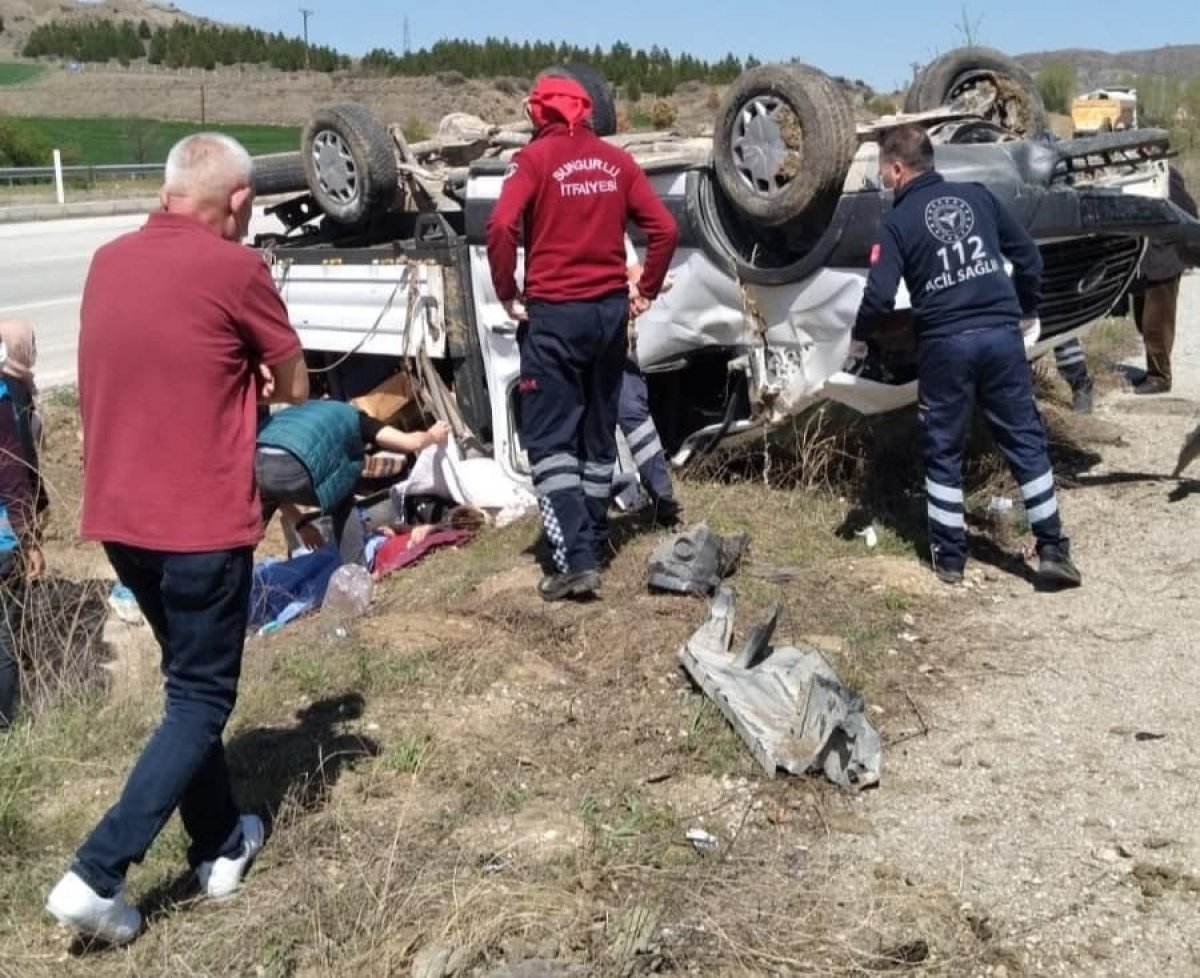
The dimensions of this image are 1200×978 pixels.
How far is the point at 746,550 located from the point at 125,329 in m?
3.00

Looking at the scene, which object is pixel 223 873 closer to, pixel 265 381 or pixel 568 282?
pixel 265 381

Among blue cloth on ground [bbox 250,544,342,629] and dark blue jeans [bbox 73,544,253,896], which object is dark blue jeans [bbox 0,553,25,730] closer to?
blue cloth on ground [bbox 250,544,342,629]

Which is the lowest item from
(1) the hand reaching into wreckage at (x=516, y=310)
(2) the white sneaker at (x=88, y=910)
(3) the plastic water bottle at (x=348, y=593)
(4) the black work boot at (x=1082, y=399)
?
(3) the plastic water bottle at (x=348, y=593)

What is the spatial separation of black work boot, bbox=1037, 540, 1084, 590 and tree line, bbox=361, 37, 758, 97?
32785mm

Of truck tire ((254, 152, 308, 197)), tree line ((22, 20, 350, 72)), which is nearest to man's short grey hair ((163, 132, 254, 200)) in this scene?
truck tire ((254, 152, 308, 197))

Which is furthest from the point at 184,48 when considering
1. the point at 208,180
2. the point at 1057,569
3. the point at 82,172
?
the point at 208,180

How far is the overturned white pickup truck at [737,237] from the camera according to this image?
215 inches

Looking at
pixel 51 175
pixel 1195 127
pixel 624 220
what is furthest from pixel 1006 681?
pixel 51 175

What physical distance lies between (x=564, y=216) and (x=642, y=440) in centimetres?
108

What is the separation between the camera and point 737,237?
579cm

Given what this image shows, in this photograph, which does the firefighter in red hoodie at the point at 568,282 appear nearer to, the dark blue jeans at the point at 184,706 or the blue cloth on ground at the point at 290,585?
the blue cloth on ground at the point at 290,585

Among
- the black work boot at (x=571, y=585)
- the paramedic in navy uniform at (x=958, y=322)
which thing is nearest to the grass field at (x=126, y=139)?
the paramedic in navy uniform at (x=958, y=322)

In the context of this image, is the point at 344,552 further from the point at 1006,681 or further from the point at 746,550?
the point at 1006,681

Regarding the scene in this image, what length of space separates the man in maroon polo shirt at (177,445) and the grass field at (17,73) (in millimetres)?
61691
